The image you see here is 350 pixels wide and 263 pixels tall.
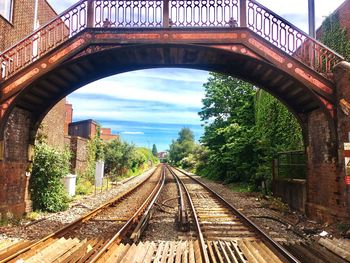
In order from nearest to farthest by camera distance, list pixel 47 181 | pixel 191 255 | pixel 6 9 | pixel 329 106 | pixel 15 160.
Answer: pixel 191 255, pixel 329 106, pixel 15 160, pixel 47 181, pixel 6 9

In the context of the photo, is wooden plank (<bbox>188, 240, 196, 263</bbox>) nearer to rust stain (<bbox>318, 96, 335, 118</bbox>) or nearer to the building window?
rust stain (<bbox>318, 96, 335, 118</bbox>)

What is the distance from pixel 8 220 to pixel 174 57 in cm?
717

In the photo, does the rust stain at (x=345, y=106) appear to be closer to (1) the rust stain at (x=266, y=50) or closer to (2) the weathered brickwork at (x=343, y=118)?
(2) the weathered brickwork at (x=343, y=118)

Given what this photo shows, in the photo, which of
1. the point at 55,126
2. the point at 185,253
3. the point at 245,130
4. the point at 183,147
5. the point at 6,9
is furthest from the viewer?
the point at 183,147

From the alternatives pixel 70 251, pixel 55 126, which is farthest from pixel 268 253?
pixel 55 126

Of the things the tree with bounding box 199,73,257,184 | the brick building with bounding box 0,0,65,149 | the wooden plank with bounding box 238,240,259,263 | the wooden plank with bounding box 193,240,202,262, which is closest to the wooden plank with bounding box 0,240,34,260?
the wooden plank with bounding box 193,240,202,262

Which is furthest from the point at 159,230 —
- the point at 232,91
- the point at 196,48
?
the point at 232,91

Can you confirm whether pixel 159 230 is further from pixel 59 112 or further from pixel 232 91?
pixel 232 91

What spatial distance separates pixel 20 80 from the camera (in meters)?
10.1

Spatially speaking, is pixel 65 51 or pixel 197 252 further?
pixel 65 51

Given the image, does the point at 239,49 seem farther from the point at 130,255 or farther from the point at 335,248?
the point at 130,255

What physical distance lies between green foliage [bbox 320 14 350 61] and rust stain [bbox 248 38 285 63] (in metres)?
4.01

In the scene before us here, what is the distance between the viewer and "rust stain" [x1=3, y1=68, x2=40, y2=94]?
33.0 ft

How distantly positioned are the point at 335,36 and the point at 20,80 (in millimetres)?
11749
